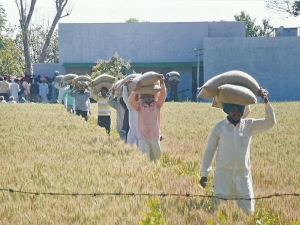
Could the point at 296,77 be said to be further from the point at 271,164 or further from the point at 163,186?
the point at 163,186

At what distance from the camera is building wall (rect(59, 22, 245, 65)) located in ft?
160

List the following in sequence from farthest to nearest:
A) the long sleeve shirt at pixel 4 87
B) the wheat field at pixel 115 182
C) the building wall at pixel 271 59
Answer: the building wall at pixel 271 59
the long sleeve shirt at pixel 4 87
the wheat field at pixel 115 182

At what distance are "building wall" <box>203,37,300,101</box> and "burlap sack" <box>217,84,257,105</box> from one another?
38956 millimetres

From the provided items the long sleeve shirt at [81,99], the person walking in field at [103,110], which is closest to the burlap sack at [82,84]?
the long sleeve shirt at [81,99]

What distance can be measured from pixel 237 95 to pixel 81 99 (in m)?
11.9

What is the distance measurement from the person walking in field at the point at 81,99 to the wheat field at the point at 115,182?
475 centimetres

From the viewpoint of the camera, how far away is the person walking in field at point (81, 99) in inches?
706

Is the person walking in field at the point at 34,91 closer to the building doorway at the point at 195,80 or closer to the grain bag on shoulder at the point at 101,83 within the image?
the building doorway at the point at 195,80

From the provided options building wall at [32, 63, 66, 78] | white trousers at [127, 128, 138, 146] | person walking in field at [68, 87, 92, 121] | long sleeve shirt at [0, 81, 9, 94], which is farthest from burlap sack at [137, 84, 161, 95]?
building wall at [32, 63, 66, 78]

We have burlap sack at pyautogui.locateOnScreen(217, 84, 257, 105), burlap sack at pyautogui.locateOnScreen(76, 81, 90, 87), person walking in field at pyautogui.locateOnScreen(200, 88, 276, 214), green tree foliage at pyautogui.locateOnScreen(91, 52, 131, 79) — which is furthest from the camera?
green tree foliage at pyautogui.locateOnScreen(91, 52, 131, 79)

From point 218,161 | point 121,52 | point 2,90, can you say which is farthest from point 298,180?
point 121,52

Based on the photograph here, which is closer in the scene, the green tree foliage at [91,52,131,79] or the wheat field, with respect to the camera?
the wheat field

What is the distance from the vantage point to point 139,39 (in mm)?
49125

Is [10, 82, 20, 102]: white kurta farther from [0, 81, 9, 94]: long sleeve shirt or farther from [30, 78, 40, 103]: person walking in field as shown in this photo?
[30, 78, 40, 103]: person walking in field
